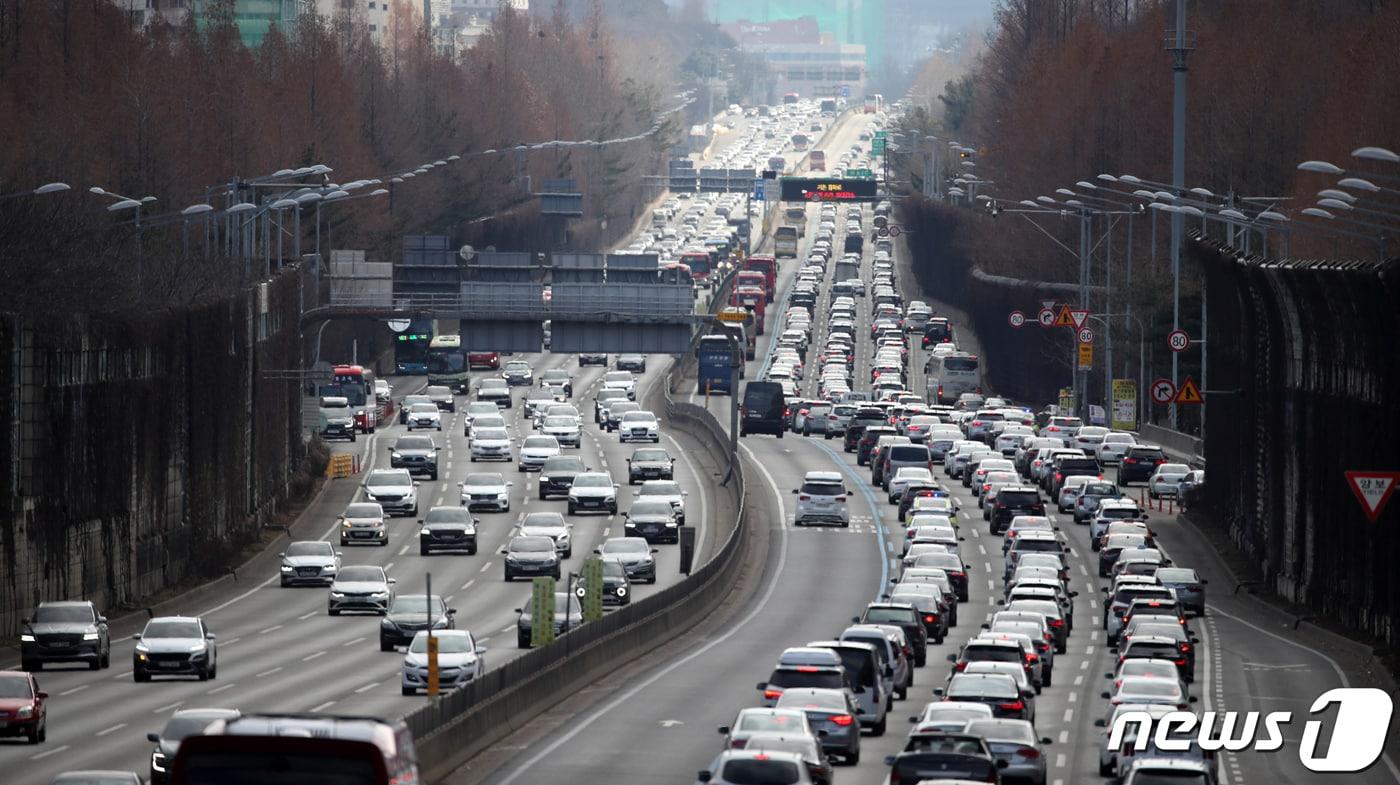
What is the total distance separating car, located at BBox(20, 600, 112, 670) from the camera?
155 ft

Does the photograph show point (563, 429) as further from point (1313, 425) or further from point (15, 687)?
point (15, 687)

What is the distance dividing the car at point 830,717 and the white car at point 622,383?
79933mm

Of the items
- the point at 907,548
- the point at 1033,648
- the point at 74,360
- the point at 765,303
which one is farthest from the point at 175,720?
the point at 765,303

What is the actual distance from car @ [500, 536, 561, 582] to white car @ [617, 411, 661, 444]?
37244mm

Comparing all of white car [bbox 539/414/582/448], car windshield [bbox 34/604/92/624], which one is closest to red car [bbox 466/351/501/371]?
white car [bbox 539/414/582/448]

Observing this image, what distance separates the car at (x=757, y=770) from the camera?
27.1 metres

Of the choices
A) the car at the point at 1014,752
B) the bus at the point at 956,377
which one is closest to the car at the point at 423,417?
the bus at the point at 956,377

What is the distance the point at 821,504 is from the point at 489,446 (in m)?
20.0

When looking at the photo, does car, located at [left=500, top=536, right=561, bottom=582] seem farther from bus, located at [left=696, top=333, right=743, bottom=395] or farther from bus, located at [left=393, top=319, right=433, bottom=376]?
bus, located at [left=393, top=319, right=433, bottom=376]

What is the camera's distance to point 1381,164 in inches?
3541

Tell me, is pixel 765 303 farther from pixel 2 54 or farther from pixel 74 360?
pixel 74 360

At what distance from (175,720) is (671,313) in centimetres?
7235

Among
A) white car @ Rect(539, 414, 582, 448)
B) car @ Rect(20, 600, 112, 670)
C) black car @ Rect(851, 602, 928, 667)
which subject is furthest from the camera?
white car @ Rect(539, 414, 582, 448)

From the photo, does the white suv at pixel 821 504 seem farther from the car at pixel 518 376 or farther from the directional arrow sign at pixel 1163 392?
the car at pixel 518 376
